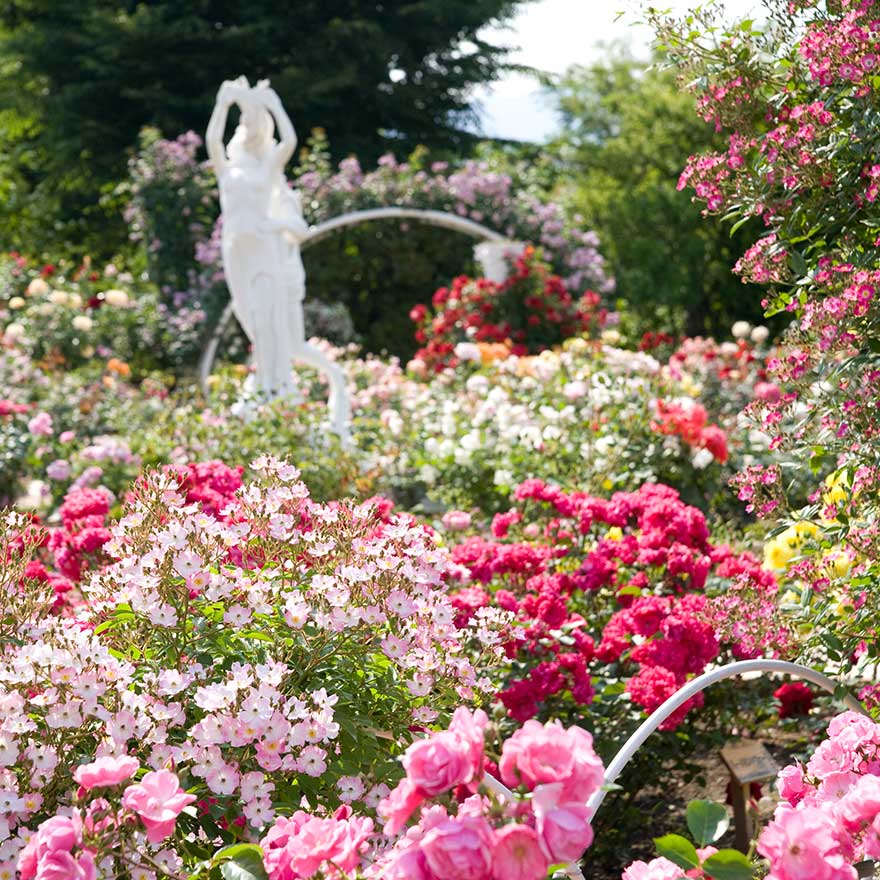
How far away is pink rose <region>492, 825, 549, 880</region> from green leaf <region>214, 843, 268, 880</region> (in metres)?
0.43

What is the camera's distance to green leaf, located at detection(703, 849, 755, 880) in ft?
4.15

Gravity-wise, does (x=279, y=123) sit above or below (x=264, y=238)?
above

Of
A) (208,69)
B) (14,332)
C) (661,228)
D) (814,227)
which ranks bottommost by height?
(814,227)

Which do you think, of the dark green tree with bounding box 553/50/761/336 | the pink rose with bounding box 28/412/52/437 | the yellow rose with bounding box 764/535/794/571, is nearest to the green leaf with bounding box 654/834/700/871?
the yellow rose with bounding box 764/535/794/571

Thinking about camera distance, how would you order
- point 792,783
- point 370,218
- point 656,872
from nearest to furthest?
point 656,872 < point 792,783 < point 370,218

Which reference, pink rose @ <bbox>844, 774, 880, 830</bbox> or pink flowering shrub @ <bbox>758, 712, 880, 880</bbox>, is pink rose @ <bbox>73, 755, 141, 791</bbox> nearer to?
pink flowering shrub @ <bbox>758, 712, 880, 880</bbox>

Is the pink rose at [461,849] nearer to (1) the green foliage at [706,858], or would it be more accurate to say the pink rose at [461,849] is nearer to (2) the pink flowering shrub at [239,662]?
(1) the green foliage at [706,858]

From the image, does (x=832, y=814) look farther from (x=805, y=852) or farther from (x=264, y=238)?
(x=264, y=238)

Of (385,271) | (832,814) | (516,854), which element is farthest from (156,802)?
(385,271)

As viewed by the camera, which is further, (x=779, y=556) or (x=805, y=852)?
(x=779, y=556)

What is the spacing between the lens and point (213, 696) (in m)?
1.74

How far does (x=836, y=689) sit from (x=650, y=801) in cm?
145

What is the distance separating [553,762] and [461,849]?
0.38 feet

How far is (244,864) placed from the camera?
140 centimetres
